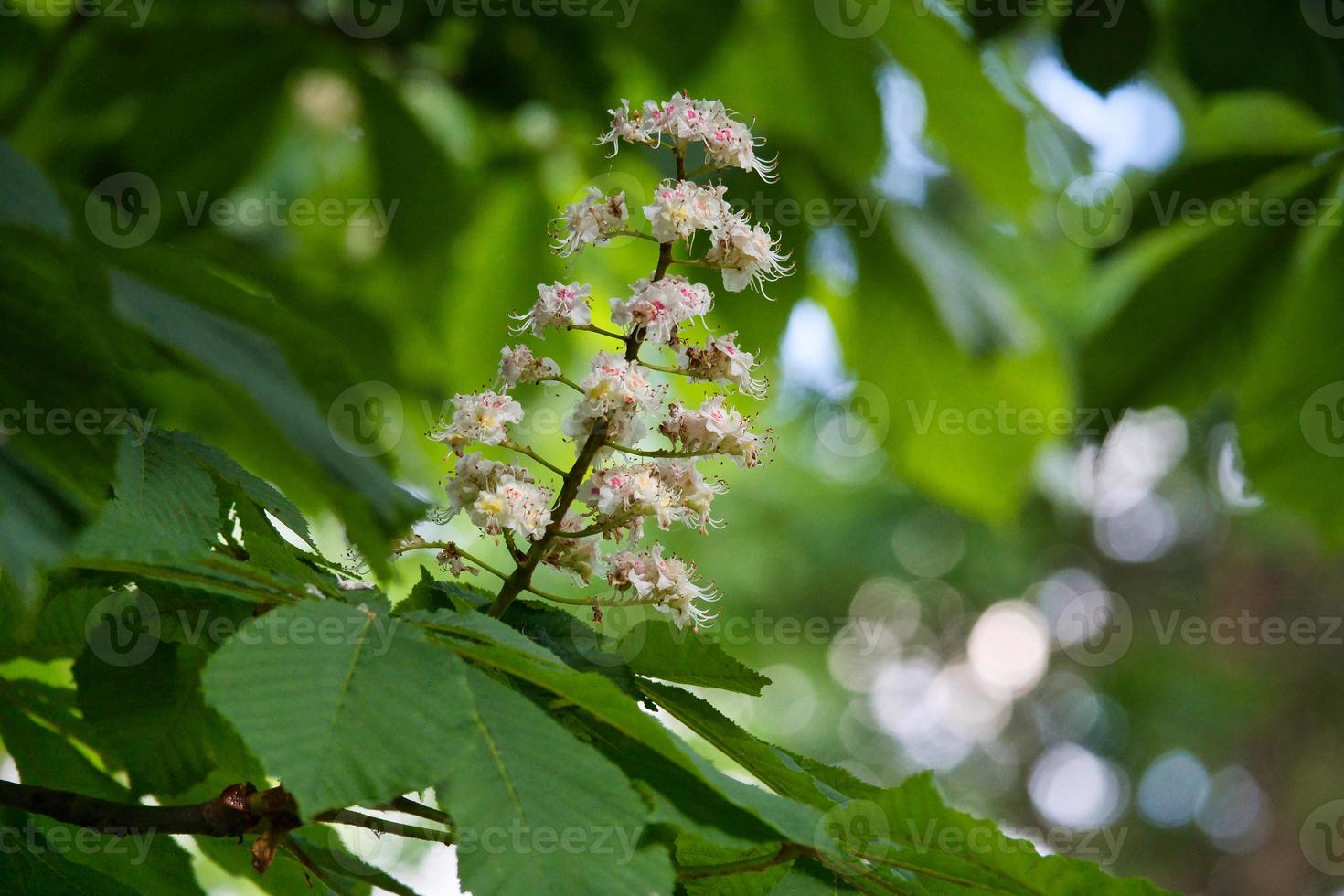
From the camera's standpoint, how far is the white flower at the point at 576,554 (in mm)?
941

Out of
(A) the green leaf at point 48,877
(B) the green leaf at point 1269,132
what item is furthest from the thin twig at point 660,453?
(B) the green leaf at point 1269,132

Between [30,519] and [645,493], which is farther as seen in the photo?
[645,493]

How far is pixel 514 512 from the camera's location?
890 mm

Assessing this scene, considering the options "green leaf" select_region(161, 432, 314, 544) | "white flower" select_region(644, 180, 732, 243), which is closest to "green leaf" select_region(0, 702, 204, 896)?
"green leaf" select_region(161, 432, 314, 544)

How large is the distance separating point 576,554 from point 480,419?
0.12 metres

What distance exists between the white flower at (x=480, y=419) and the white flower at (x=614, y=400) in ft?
0.19

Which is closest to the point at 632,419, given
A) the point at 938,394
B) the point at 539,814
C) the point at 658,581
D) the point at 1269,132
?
the point at 658,581

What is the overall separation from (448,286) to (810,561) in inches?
217

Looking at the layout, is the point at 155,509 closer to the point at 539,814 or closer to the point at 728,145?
the point at 539,814

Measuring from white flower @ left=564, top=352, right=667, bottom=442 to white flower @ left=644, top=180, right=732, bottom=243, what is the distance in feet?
0.31

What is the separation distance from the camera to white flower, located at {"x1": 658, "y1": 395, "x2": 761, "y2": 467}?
96cm

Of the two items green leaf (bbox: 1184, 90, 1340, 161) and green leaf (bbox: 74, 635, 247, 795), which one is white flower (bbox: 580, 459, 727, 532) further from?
green leaf (bbox: 1184, 90, 1340, 161)

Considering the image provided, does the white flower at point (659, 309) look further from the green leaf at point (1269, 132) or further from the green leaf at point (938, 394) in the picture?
the green leaf at point (938, 394)

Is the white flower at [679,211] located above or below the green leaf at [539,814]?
above
